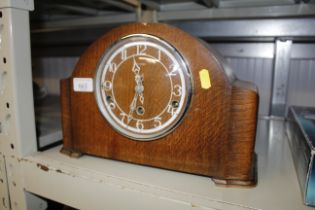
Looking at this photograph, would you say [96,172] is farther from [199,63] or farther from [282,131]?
[282,131]

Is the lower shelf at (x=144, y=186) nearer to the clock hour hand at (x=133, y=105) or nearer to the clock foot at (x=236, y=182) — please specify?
the clock foot at (x=236, y=182)

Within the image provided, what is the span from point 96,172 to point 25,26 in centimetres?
33

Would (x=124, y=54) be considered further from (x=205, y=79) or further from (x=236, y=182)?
(x=236, y=182)

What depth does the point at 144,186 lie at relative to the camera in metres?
0.44

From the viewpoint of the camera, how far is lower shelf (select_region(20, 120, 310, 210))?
15.7 inches

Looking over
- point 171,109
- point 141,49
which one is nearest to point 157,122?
point 171,109

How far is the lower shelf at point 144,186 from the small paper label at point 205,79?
17 cm

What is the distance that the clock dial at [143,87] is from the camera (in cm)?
45

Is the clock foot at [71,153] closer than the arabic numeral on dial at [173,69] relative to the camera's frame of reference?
No

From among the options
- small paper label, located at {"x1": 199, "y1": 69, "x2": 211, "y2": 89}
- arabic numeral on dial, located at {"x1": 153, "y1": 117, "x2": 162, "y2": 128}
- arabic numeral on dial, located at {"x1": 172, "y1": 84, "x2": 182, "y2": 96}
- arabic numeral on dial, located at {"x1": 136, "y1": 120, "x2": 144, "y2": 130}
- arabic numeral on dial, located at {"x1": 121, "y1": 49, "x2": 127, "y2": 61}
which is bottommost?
arabic numeral on dial, located at {"x1": 136, "y1": 120, "x2": 144, "y2": 130}

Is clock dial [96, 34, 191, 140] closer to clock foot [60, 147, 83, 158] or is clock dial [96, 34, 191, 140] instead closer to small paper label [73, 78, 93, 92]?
small paper label [73, 78, 93, 92]

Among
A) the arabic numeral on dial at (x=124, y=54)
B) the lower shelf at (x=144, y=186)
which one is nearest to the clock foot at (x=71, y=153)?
the lower shelf at (x=144, y=186)

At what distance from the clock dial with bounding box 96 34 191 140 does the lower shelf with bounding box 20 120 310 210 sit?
3.3 inches

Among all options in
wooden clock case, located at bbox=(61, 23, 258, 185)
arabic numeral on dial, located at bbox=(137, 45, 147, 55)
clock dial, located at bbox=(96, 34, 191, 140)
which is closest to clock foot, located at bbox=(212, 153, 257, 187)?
wooden clock case, located at bbox=(61, 23, 258, 185)
